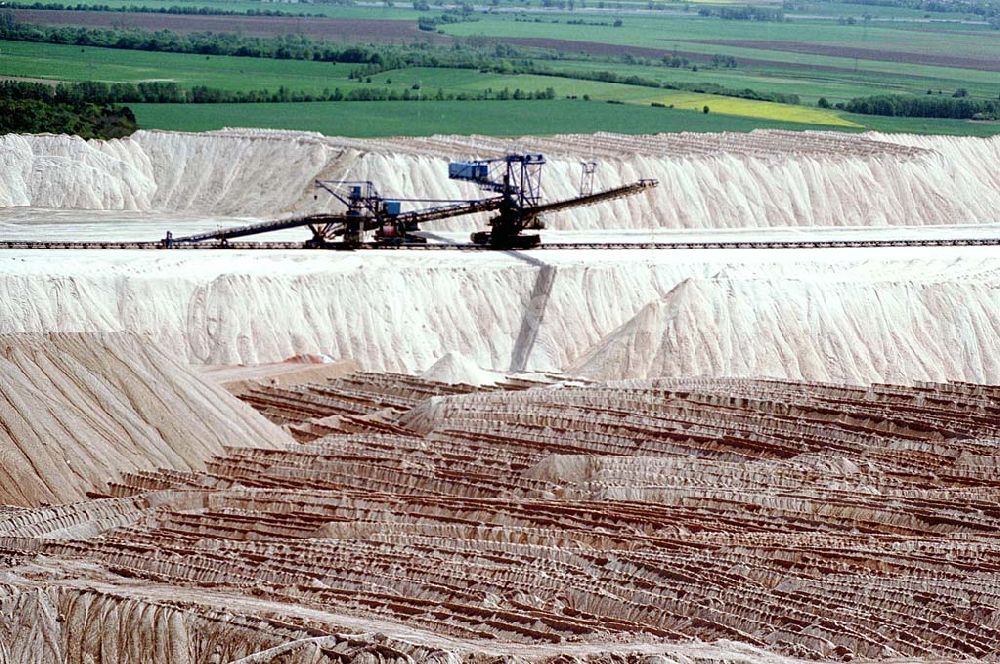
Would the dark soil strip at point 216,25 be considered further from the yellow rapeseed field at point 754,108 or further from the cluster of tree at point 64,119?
the cluster of tree at point 64,119

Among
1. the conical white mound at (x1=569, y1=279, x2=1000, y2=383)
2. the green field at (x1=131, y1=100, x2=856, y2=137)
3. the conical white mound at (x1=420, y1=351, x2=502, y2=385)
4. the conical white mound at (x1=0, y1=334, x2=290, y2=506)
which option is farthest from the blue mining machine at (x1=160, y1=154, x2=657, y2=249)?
the green field at (x1=131, y1=100, x2=856, y2=137)

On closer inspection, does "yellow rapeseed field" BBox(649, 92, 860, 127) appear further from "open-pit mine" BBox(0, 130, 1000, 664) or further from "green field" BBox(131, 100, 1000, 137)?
"open-pit mine" BBox(0, 130, 1000, 664)

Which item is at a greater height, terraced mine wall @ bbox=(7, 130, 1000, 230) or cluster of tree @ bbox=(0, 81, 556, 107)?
cluster of tree @ bbox=(0, 81, 556, 107)

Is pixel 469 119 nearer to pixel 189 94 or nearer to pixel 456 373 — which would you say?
pixel 189 94

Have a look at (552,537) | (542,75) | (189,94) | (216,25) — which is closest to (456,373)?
(552,537)

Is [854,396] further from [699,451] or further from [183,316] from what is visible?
[183,316]

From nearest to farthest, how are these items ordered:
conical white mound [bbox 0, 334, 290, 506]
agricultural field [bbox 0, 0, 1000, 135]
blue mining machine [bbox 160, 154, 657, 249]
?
conical white mound [bbox 0, 334, 290, 506] → blue mining machine [bbox 160, 154, 657, 249] → agricultural field [bbox 0, 0, 1000, 135]
